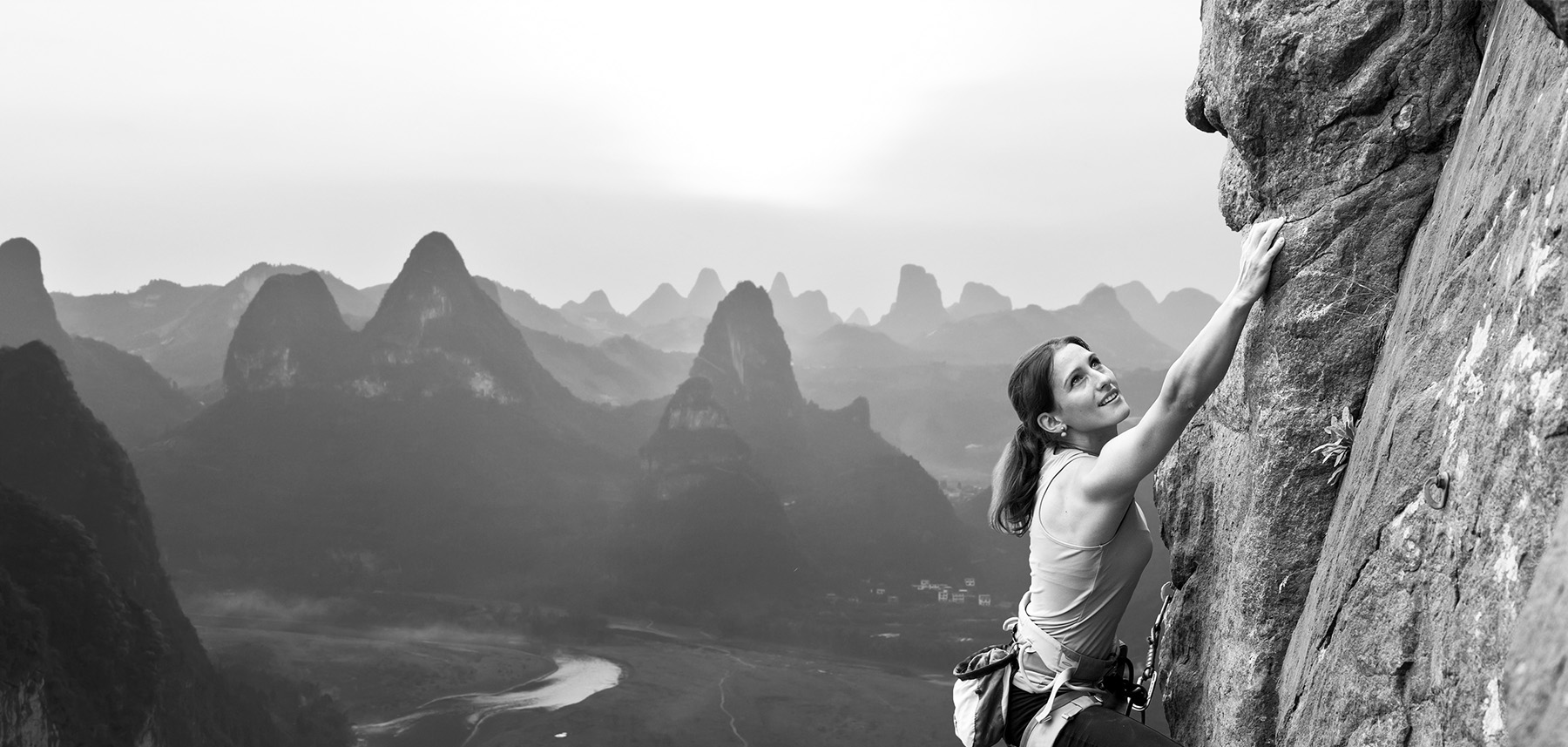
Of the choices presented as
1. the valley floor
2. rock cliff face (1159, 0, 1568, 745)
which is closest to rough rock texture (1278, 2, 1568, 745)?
rock cliff face (1159, 0, 1568, 745)

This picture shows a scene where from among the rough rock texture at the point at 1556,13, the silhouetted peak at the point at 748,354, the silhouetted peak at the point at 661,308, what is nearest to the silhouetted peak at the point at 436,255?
the silhouetted peak at the point at 748,354

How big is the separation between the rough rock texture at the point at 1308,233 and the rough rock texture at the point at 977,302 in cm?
13467

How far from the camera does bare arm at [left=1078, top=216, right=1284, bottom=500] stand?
2.71 meters

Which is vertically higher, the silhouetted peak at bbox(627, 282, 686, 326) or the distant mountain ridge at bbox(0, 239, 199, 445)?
the silhouetted peak at bbox(627, 282, 686, 326)

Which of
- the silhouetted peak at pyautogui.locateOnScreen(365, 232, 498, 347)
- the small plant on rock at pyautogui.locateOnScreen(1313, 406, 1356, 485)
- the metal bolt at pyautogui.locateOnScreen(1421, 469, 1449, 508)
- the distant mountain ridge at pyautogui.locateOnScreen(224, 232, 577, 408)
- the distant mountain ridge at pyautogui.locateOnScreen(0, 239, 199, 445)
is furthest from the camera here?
the silhouetted peak at pyautogui.locateOnScreen(365, 232, 498, 347)

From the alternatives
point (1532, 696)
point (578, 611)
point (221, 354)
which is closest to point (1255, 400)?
point (1532, 696)

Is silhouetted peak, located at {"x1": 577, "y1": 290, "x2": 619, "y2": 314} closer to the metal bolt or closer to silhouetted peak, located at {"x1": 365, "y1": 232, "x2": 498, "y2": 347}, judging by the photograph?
silhouetted peak, located at {"x1": 365, "y1": 232, "x2": 498, "y2": 347}

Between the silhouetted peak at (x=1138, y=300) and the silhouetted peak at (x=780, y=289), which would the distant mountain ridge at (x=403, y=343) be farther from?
the silhouetted peak at (x=1138, y=300)

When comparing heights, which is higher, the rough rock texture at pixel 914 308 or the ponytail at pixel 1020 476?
the rough rock texture at pixel 914 308

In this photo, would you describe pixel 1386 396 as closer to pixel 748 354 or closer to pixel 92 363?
pixel 92 363

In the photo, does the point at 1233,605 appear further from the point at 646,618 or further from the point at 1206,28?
the point at 646,618

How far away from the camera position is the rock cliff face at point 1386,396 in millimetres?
1923

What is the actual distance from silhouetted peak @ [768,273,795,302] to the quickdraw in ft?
442

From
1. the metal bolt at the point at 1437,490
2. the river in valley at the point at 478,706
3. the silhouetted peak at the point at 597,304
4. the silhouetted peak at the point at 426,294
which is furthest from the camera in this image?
the silhouetted peak at the point at 597,304
